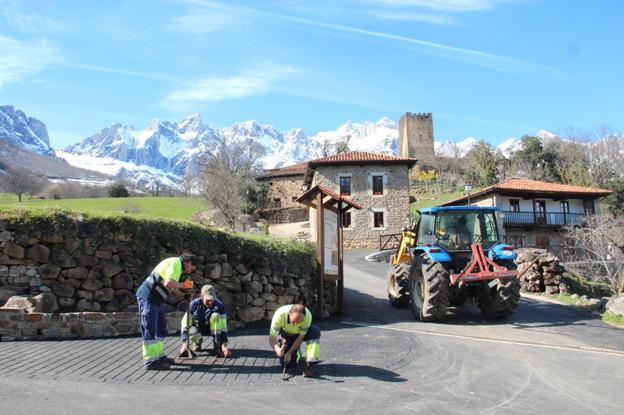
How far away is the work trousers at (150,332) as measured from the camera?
7.08 m

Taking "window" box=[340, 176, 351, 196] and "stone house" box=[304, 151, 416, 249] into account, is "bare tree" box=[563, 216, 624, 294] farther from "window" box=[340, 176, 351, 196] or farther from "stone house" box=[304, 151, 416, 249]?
"window" box=[340, 176, 351, 196]

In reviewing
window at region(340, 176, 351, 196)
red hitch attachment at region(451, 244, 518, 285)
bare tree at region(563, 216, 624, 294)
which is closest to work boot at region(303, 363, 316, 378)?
red hitch attachment at region(451, 244, 518, 285)

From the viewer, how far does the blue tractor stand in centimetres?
1156

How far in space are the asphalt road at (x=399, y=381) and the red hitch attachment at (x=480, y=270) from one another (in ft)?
3.75

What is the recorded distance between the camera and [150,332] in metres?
7.10

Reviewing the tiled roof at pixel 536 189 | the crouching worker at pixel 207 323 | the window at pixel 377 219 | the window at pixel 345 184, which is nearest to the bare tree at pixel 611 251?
the tiled roof at pixel 536 189

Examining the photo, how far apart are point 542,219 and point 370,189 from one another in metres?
14.4

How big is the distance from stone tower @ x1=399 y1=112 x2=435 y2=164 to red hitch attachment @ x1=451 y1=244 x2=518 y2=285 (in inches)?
2881

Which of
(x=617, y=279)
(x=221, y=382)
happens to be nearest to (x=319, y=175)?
(x=617, y=279)

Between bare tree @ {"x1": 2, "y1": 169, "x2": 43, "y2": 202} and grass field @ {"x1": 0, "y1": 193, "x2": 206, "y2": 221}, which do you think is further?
bare tree @ {"x1": 2, "y1": 169, "x2": 43, "y2": 202}

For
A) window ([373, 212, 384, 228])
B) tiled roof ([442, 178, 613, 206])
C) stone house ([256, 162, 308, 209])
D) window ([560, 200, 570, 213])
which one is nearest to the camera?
window ([373, 212, 384, 228])

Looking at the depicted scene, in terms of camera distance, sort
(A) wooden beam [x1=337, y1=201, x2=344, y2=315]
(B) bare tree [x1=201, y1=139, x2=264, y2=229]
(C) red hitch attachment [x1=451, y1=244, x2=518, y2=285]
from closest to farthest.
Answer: (C) red hitch attachment [x1=451, y1=244, x2=518, y2=285] → (A) wooden beam [x1=337, y1=201, x2=344, y2=315] → (B) bare tree [x1=201, y1=139, x2=264, y2=229]

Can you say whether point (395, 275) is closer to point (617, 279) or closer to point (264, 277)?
point (264, 277)

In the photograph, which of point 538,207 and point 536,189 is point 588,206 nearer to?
point 538,207
